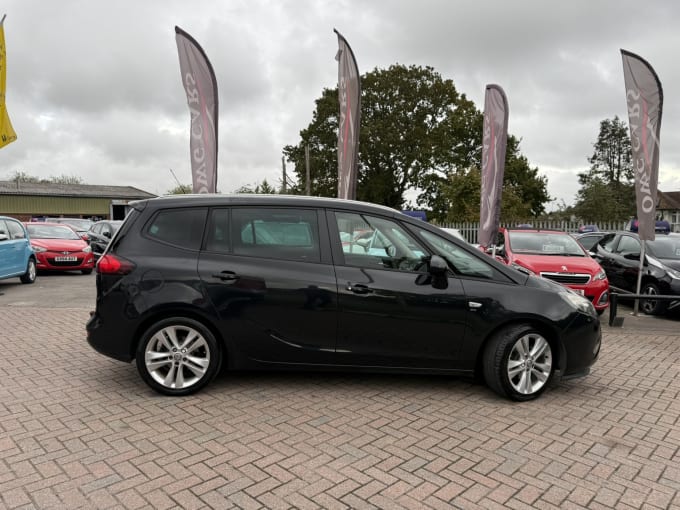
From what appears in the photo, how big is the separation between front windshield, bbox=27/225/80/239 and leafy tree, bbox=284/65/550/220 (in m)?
24.9

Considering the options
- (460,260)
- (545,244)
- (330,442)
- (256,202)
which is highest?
(256,202)

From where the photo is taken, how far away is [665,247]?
32.3ft

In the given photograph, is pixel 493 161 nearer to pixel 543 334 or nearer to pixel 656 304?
pixel 656 304

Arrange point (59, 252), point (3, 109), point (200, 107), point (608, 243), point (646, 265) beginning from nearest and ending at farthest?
point (646, 265), point (200, 107), point (3, 109), point (608, 243), point (59, 252)

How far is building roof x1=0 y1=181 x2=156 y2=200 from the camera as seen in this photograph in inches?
2115

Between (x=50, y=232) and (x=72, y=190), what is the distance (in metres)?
50.8

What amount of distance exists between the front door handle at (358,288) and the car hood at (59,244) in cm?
1242

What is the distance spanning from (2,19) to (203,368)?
37.0 feet

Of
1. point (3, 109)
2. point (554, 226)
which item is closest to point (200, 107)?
point (3, 109)

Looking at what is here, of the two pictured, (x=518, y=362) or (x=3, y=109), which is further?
(x=3, y=109)

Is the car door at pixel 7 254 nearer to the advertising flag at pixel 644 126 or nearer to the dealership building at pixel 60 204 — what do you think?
the advertising flag at pixel 644 126

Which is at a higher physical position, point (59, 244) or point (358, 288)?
point (358, 288)

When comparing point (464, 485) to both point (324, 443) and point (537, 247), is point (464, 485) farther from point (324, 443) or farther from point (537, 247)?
point (537, 247)

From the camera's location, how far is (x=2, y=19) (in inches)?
450
